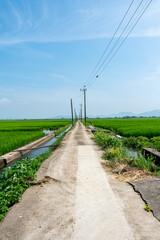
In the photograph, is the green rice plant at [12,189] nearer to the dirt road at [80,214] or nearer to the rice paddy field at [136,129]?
the dirt road at [80,214]

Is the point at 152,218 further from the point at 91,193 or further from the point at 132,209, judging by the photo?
the point at 91,193

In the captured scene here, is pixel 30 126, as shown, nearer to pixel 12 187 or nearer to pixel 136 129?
pixel 136 129

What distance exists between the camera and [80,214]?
3.04m

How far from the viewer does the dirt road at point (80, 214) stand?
100 inches

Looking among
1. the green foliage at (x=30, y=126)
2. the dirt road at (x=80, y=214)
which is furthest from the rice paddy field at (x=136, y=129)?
the green foliage at (x=30, y=126)

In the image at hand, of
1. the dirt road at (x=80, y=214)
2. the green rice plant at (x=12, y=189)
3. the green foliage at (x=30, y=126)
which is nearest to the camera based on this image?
the dirt road at (x=80, y=214)

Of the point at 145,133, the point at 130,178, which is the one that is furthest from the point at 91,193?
the point at 145,133

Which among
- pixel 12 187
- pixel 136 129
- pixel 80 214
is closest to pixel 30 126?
pixel 136 129

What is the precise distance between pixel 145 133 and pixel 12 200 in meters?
13.3

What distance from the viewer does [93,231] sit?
2.57 meters

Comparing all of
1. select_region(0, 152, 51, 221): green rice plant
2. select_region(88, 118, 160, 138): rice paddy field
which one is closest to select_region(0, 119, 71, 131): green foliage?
select_region(88, 118, 160, 138): rice paddy field

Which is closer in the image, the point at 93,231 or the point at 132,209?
the point at 93,231

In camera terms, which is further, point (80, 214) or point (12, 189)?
point (12, 189)

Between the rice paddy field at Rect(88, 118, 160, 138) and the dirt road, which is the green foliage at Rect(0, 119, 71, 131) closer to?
the rice paddy field at Rect(88, 118, 160, 138)
